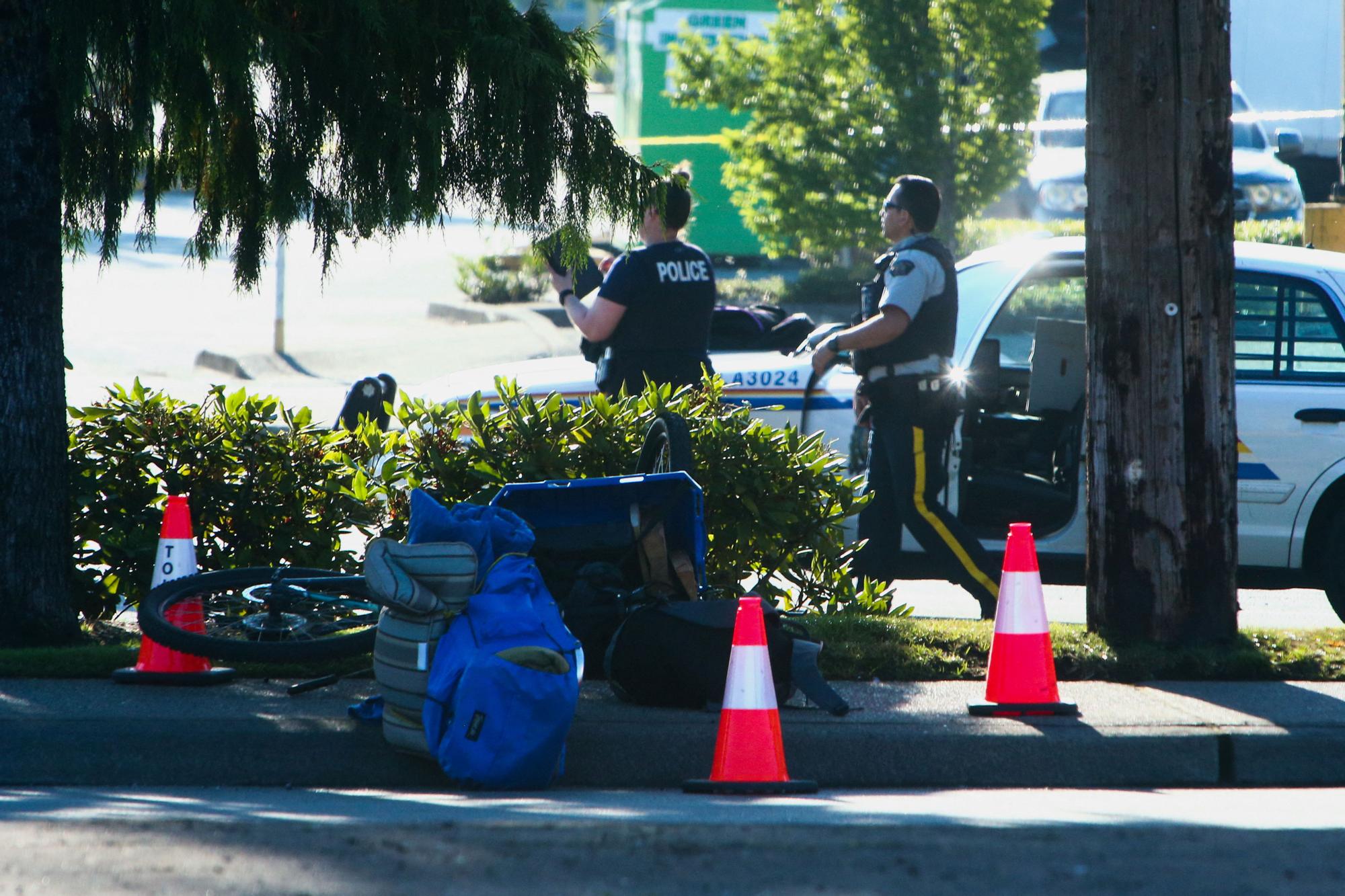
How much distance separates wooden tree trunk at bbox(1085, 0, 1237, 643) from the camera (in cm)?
564

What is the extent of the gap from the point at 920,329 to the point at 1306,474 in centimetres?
181

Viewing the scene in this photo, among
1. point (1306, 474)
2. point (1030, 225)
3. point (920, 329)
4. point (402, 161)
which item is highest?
point (1030, 225)

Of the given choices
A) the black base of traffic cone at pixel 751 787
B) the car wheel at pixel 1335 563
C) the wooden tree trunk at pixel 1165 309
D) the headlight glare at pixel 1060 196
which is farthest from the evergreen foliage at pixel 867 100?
the black base of traffic cone at pixel 751 787

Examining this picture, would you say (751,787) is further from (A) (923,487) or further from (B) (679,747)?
(A) (923,487)

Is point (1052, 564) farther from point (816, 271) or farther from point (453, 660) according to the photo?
point (816, 271)

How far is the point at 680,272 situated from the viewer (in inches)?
279

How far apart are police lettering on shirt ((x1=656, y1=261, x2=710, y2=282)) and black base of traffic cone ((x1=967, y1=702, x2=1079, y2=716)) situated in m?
2.63

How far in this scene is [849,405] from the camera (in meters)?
7.50

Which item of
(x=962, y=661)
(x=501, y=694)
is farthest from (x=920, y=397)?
(x=501, y=694)

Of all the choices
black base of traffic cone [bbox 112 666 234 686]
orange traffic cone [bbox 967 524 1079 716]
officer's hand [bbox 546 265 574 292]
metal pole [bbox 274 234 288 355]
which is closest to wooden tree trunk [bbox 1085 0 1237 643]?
orange traffic cone [bbox 967 524 1079 716]

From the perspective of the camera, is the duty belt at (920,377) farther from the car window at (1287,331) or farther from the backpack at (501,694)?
the backpack at (501,694)

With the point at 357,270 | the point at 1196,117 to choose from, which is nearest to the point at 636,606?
the point at 1196,117

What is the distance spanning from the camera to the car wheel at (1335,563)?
23.1 ft

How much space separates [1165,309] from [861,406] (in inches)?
68.1
